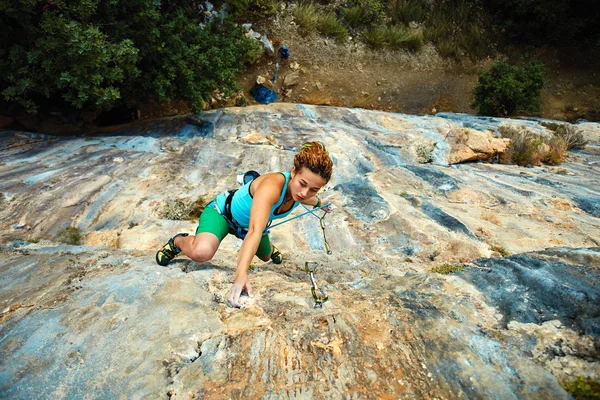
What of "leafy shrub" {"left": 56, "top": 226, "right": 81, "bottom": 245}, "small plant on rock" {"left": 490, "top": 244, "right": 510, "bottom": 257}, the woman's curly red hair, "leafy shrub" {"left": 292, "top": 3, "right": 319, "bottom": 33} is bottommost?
"leafy shrub" {"left": 56, "top": 226, "right": 81, "bottom": 245}

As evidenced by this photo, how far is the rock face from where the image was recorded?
1.79m

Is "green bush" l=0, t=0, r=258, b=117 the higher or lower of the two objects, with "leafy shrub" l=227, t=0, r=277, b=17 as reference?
lower

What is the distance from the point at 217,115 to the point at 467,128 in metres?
4.98

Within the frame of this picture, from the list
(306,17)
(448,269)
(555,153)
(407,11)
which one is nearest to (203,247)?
(448,269)

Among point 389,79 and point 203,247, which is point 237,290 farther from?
point 389,79

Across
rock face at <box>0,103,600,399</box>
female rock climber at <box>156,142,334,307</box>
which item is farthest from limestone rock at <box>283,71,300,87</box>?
female rock climber at <box>156,142,334,307</box>

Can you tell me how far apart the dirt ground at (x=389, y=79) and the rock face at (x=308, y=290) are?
685cm

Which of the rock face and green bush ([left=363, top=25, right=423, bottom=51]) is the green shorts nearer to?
the rock face

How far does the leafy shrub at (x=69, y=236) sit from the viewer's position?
4051 millimetres

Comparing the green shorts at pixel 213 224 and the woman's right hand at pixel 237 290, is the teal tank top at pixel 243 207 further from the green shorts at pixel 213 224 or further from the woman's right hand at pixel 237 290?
the woman's right hand at pixel 237 290

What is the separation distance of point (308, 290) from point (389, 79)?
38.0 ft

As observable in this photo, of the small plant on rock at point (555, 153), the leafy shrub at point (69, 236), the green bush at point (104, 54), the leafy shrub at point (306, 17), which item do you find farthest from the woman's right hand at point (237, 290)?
the leafy shrub at point (306, 17)

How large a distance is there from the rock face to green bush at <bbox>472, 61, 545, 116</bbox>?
5162mm

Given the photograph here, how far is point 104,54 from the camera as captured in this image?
5586mm
